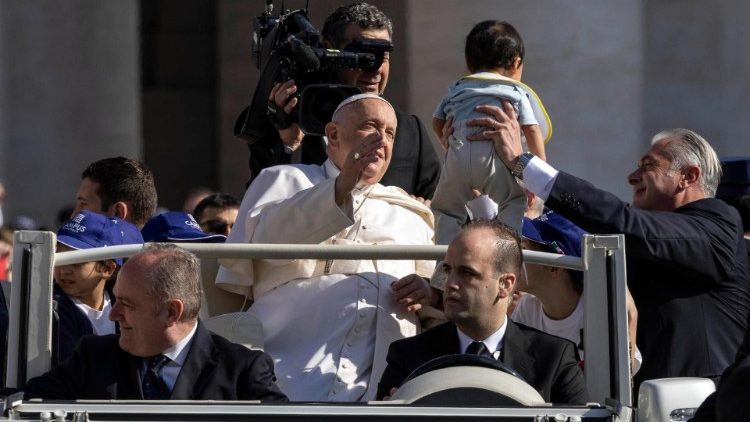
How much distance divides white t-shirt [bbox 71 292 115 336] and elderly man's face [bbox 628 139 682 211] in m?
1.91

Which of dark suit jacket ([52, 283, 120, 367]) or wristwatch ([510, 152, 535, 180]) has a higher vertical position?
wristwatch ([510, 152, 535, 180])

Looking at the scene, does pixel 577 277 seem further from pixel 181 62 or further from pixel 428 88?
pixel 181 62

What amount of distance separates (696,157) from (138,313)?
2192 millimetres

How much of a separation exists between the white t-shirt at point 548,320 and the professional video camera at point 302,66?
97 centimetres

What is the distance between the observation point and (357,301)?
5445 mm

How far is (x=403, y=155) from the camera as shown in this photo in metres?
6.54

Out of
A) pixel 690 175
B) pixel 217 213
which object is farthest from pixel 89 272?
pixel 217 213

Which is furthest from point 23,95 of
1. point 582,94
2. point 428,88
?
point 582,94

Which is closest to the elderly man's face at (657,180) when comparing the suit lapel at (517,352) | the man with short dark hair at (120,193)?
the suit lapel at (517,352)

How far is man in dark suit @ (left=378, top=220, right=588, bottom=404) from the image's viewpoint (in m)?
4.78

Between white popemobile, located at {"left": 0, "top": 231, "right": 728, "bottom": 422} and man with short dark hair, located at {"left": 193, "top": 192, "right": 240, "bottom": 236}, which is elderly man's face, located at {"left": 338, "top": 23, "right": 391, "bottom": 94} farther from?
man with short dark hair, located at {"left": 193, "top": 192, "right": 240, "bottom": 236}

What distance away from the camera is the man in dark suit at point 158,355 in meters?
4.63

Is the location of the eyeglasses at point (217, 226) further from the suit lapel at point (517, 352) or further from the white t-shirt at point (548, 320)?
the suit lapel at point (517, 352)

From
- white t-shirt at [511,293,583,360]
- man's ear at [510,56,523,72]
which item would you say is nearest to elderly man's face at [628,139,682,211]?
white t-shirt at [511,293,583,360]
